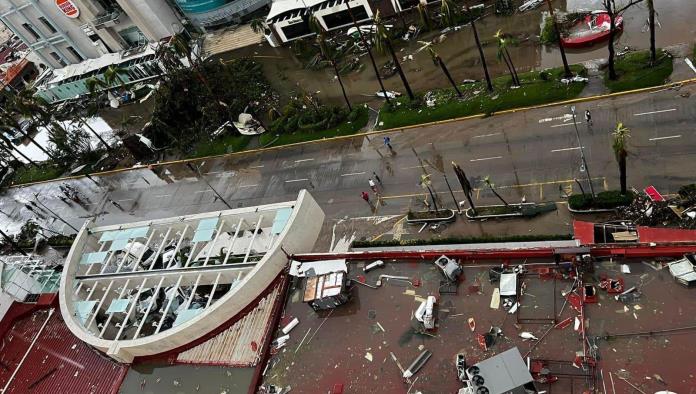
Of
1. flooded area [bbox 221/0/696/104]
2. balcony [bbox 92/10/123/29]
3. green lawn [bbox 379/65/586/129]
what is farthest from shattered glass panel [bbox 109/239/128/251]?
balcony [bbox 92/10/123/29]

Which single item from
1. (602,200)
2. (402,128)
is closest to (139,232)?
(402,128)

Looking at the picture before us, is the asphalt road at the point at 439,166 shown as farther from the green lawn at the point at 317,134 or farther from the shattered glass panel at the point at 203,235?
the shattered glass panel at the point at 203,235

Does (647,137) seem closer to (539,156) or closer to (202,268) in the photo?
(539,156)

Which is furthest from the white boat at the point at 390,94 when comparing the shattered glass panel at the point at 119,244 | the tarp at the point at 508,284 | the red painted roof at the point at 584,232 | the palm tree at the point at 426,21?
the tarp at the point at 508,284

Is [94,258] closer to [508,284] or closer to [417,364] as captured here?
[417,364]

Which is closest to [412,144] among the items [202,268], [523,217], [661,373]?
[523,217]

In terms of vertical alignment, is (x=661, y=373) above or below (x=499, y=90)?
above
